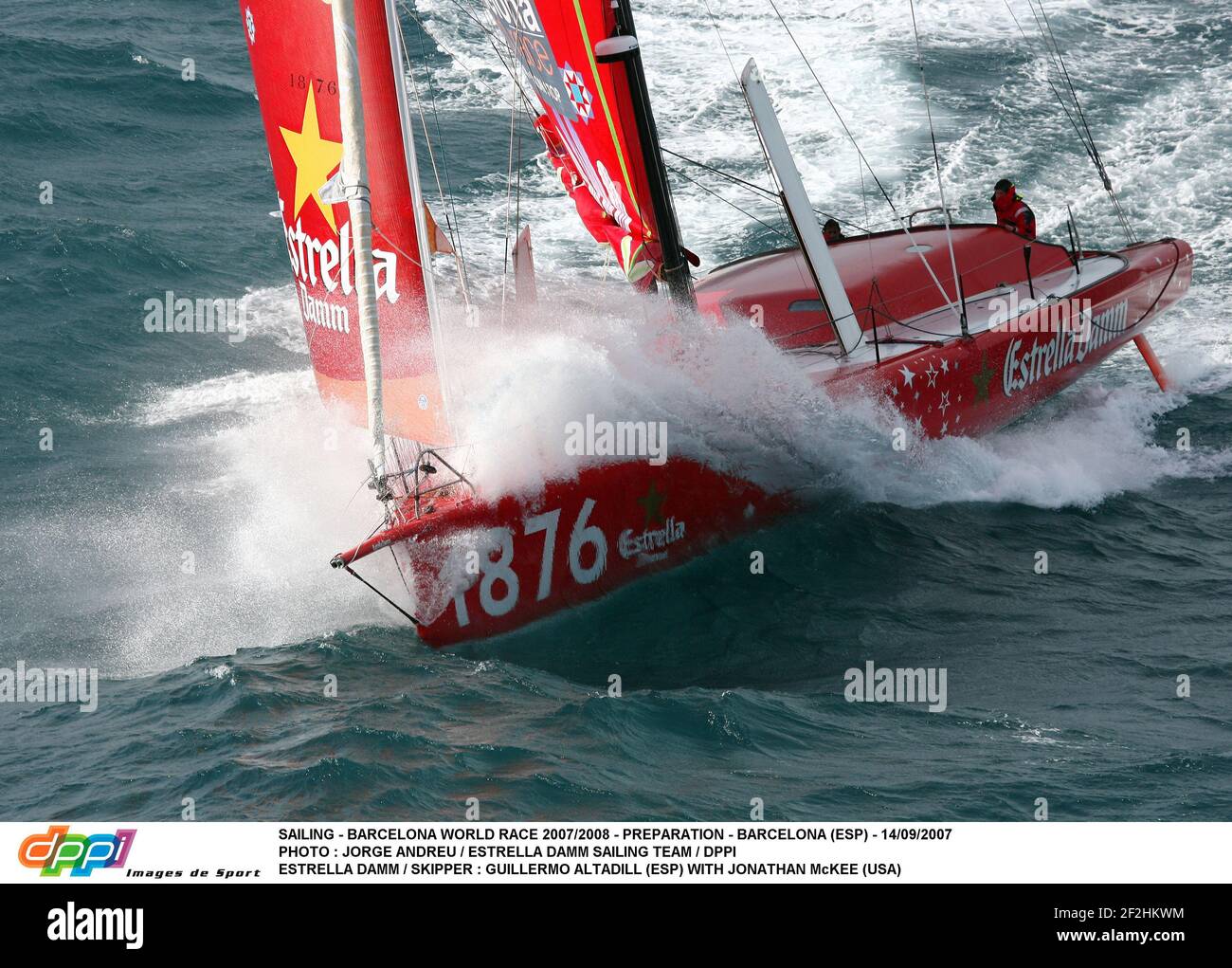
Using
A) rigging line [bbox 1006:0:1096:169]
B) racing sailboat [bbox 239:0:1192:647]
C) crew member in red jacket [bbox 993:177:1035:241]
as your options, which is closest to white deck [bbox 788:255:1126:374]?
racing sailboat [bbox 239:0:1192:647]

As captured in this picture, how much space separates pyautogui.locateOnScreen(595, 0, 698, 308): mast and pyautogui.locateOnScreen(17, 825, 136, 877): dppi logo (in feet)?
18.1

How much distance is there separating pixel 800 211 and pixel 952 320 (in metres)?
2.23

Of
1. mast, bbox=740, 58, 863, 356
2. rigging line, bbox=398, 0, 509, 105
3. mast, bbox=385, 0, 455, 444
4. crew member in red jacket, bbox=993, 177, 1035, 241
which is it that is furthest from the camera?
rigging line, bbox=398, 0, 509, 105

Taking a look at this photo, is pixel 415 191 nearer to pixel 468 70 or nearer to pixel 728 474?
pixel 728 474

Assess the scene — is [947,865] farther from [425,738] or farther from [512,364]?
[512,364]

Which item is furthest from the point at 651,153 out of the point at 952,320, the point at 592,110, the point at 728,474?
the point at 952,320

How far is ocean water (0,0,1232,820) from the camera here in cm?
673

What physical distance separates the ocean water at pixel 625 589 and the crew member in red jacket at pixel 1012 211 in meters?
1.75

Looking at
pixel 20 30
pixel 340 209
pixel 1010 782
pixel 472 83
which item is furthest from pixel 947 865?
pixel 20 30

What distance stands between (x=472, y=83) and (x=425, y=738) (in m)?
13.9

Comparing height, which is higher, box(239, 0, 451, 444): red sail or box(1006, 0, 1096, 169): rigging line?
box(1006, 0, 1096, 169): rigging line

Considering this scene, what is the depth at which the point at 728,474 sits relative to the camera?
950cm
